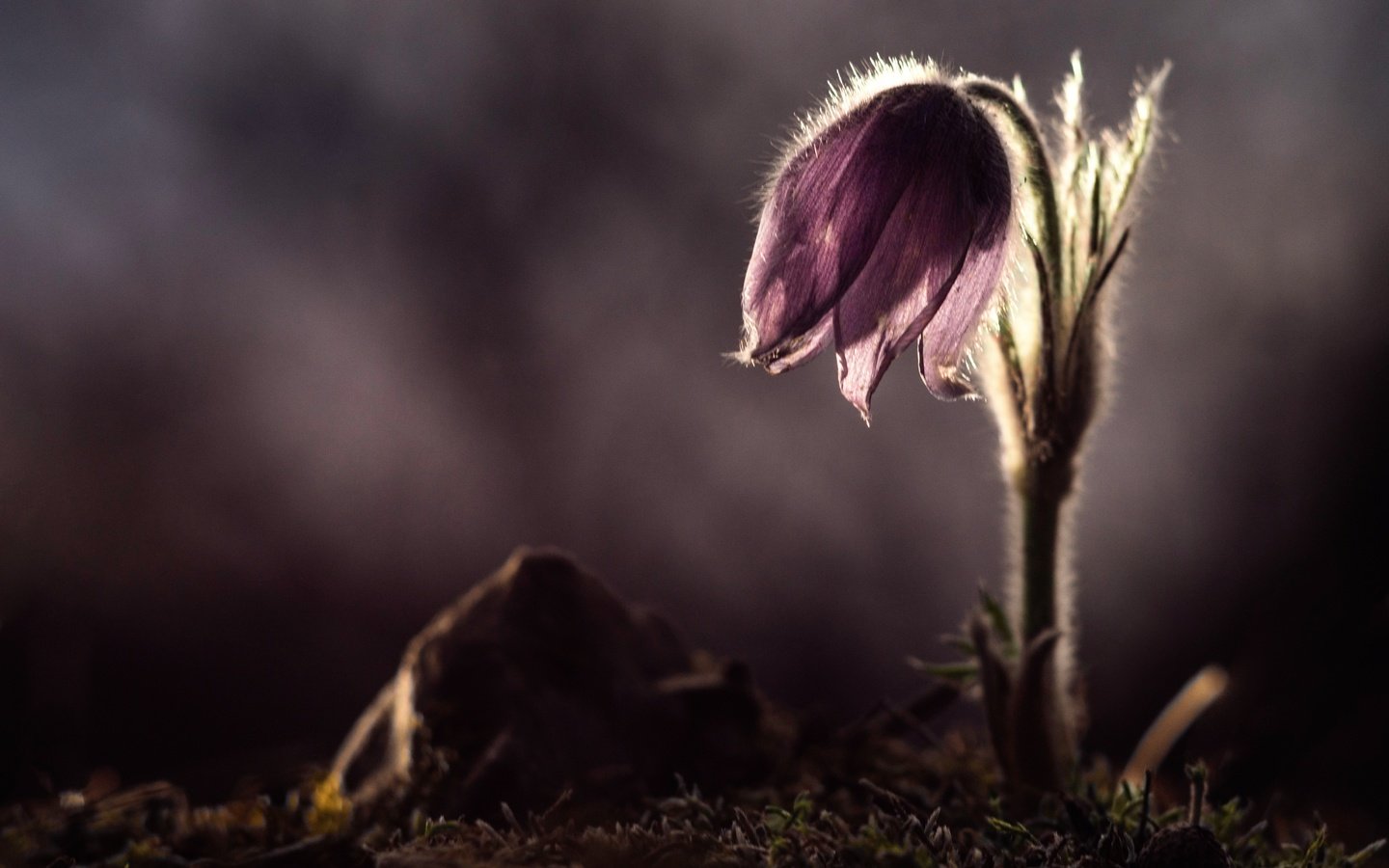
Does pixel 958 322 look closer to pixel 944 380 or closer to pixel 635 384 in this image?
pixel 944 380

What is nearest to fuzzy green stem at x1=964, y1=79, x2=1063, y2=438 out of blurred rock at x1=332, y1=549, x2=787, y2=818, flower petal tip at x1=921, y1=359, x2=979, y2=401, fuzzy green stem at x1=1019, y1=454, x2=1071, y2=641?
fuzzy green stem at x1=1019, y1=454, x2=1071, y2=641

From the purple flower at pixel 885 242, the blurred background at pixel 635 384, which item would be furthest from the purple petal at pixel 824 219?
the blurred background at pixel 635 384

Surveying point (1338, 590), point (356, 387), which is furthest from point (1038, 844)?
point (356, 387)

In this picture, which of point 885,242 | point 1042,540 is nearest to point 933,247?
point 885,242

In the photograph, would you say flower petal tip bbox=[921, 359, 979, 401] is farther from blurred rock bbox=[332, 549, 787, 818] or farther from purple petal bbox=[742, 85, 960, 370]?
blurred rock bbox=[332, 549, 787, 818]

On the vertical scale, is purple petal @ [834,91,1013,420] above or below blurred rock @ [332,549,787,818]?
above

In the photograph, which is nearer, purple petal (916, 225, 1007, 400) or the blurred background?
purple petal (916, 225, 1007, 400)
